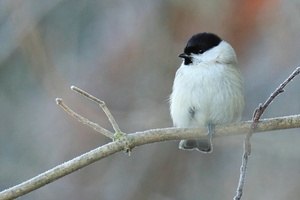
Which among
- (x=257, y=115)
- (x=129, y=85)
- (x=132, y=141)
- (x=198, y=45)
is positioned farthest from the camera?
(x=129, y=85)

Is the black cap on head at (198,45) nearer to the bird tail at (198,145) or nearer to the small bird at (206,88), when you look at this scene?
the small bird at (206,88)

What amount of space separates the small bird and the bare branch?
40 centimetres

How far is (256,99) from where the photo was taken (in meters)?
5.54

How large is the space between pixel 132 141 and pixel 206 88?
780 millimetres

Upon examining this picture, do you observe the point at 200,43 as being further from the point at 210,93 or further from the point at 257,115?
the point at 257,115

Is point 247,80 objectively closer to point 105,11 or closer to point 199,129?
point 105,11

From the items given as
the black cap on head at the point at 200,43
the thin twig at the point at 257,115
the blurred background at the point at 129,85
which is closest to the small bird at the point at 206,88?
the black cap on head at the point at 200,43

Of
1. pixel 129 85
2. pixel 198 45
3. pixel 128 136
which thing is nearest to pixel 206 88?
pixel 198 45

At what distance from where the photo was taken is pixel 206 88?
10.3 feet

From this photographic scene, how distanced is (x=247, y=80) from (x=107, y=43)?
159 centimetres

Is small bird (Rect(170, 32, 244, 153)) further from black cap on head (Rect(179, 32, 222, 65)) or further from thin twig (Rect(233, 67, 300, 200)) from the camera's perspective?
thin twig (Rect(233, 67, 300, 200))

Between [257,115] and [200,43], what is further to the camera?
[200,43]

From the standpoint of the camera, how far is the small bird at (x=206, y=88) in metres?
3.16

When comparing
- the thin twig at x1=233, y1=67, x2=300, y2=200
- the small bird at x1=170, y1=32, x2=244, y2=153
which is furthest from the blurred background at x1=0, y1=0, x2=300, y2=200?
the thin twig at x1=233, y1=67, x2=300, y2=200
